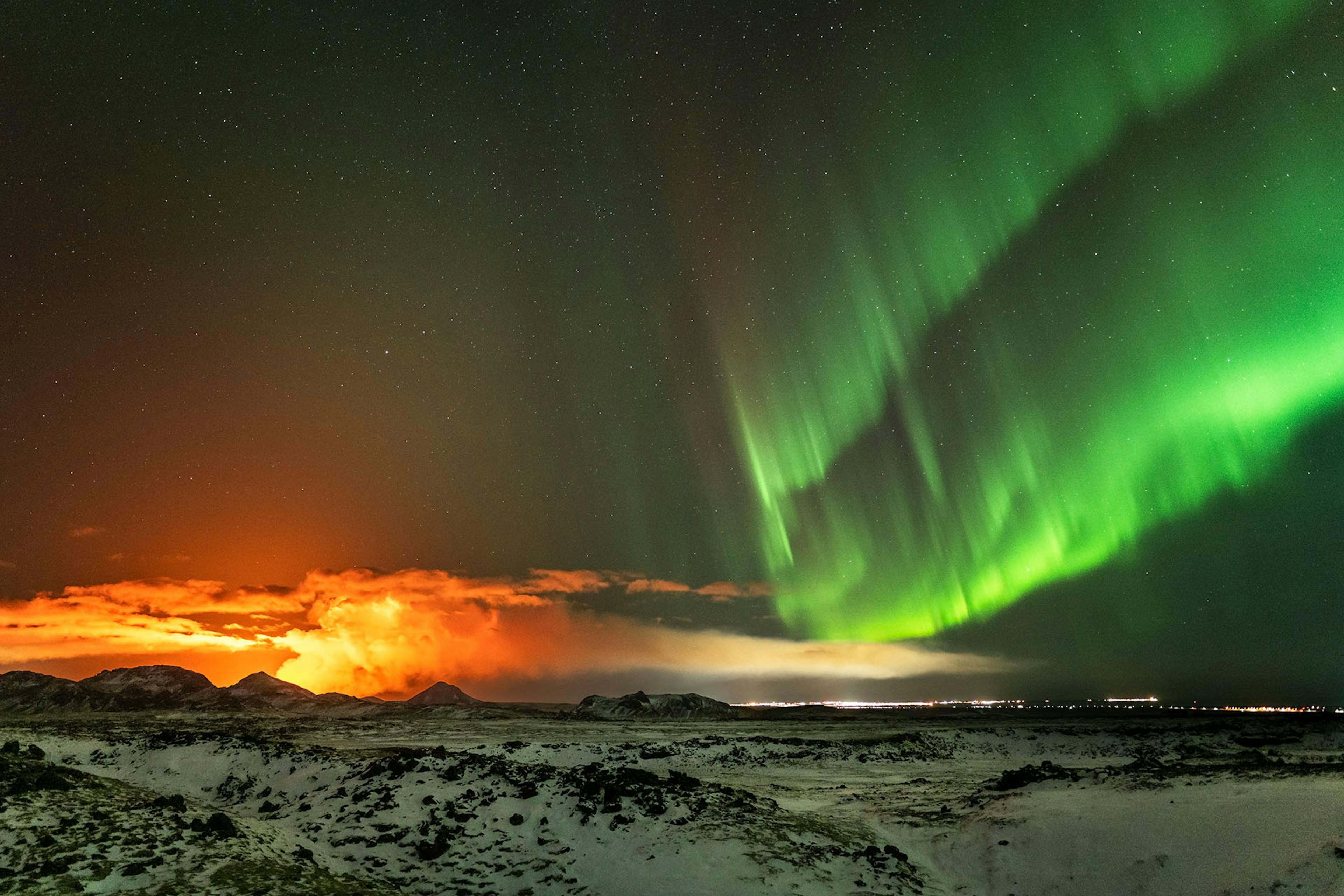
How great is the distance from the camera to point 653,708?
16162cm

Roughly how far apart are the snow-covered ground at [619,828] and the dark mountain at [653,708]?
110m

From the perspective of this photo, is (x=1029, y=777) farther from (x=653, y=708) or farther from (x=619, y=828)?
(x=653, y=708)

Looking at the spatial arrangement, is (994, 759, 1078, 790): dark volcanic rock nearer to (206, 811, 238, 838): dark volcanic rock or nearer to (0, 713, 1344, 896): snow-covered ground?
(0, 713, 1344, 896): snow-covered ground

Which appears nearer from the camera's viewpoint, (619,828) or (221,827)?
(221,827)

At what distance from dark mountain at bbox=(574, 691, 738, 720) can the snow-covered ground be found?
362 feet

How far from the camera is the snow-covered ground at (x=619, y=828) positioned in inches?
610

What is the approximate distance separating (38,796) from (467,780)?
11154mm

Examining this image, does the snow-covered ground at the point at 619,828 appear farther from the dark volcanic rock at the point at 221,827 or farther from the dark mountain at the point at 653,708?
the dark mountain at the point at 653,708

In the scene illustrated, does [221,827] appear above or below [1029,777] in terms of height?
Answer: above

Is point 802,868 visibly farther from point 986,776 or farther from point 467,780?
point 986,776

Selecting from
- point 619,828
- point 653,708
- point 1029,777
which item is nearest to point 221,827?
point 619,828

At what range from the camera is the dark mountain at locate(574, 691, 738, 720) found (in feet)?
470

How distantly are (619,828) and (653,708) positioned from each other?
5910 inches

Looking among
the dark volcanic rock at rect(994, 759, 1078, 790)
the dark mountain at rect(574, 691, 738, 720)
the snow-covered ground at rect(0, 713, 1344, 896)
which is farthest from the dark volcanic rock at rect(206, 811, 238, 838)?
the dark mountain at rect(574, 691, 738, 720)
